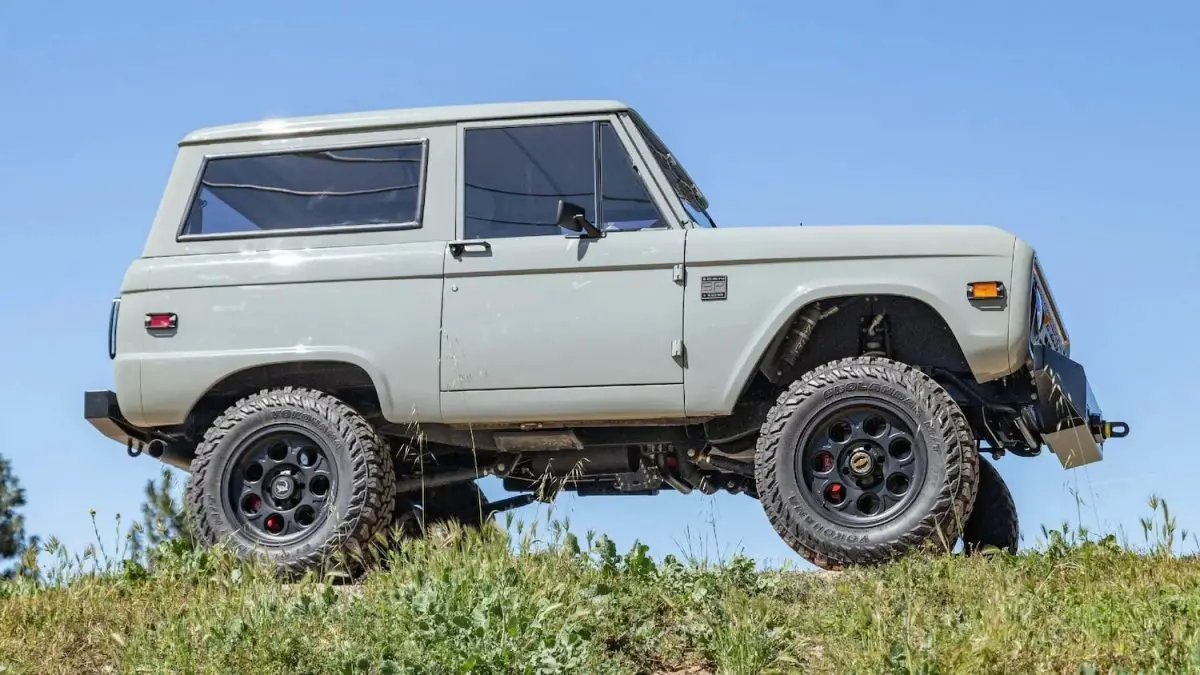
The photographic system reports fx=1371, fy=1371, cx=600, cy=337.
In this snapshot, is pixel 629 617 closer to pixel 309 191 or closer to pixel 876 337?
pixel 876 337

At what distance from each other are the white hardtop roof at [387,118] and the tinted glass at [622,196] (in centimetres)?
30

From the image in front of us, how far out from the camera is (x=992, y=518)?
744 cm

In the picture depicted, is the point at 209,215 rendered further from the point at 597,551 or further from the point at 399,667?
the point at 399,667

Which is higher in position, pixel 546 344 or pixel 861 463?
pixel 546 344

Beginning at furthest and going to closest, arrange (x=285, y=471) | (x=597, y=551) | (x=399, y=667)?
(x=285, y=471) < (x=597, y=551) < (x=399, y=667)

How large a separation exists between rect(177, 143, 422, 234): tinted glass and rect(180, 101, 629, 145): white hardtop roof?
13 centimetres

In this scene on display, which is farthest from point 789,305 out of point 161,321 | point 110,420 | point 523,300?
point 110,420

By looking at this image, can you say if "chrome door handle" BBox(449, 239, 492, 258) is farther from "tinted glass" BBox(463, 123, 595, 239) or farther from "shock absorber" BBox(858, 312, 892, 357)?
"shock absorber" BBox(858, 312, 892, 357)

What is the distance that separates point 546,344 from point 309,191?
170 cm

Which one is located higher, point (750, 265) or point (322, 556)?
point (750, 265)

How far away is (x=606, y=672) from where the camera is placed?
4488mm

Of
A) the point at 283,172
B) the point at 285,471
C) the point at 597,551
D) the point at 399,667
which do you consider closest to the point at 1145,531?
the point at 597,551

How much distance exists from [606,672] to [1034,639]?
139cm

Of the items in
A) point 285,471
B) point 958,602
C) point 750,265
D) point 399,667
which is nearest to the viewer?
point 399,667
